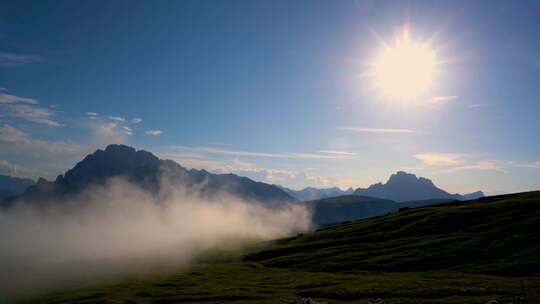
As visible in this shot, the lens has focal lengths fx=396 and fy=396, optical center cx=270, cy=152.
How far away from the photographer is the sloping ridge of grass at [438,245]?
8356cm

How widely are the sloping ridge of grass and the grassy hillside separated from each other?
218 mm

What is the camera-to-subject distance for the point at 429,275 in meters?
75.7

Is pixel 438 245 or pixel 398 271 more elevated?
pixel 438 245

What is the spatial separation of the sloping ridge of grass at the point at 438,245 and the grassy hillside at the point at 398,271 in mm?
218

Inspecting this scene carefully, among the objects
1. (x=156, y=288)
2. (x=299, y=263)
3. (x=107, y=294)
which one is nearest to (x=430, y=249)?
(x=299, y=263)

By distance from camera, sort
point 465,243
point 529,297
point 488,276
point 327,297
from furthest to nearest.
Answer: point 465,243 < point 488,276 < point 327,297 < point 529,297

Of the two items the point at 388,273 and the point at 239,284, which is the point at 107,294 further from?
the point at 388,273

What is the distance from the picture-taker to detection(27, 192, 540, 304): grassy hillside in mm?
60625

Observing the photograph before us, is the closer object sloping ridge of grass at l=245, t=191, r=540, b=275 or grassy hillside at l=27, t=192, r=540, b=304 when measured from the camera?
grassy hillside at l=27, t=192, r=540, b=304

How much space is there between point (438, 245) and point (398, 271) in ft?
64.6

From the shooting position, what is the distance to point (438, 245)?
100m

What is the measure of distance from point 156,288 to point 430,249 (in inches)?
2585

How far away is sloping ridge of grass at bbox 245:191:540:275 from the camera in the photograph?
8356cm

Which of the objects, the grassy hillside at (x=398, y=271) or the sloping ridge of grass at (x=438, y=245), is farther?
the sloping ridge of grass at (x=438, y=245)
